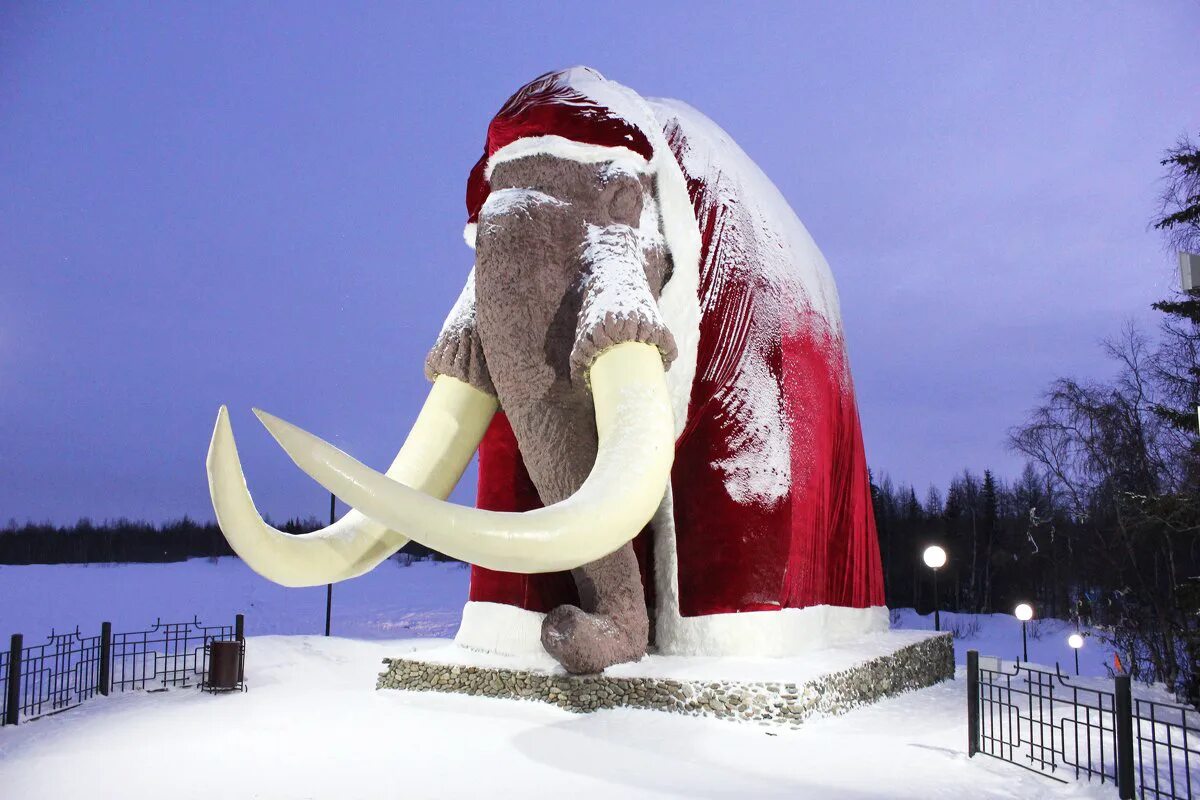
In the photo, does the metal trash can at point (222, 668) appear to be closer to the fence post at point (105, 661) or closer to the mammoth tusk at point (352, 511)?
the fence post at point (105, 661)

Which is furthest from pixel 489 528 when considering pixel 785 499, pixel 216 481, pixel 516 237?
pixel 785 499

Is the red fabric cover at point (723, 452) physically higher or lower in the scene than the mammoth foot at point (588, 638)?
higher

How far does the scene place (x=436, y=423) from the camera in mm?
4816

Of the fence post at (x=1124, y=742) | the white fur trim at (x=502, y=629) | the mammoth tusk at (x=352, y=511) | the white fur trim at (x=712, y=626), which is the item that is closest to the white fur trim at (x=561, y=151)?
the mammoth tusk at (x=352, y=511)

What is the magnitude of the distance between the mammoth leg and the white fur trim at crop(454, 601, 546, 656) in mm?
689

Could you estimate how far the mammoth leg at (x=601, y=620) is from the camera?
4.56 meters

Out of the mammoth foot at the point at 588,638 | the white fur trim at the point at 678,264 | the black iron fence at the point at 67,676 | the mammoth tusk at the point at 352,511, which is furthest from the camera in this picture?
the black iron fence at the point at 67,676

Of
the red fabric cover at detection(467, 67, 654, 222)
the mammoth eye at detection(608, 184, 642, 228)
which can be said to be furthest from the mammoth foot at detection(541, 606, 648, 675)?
the red fabric cover at detection(467, 67, 654, 222)

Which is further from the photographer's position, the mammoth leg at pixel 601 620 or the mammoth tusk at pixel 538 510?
the mammoth leg at pixel 601 620

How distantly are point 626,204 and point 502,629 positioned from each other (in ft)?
8.87

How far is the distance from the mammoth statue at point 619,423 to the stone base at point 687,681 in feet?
0.50

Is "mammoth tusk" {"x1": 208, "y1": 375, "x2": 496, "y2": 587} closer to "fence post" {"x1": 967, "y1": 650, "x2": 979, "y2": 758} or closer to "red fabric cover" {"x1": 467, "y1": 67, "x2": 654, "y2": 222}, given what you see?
"red fabric cover" {"x1": 467, "y1": 67, "x2": 654, "y2": 222}

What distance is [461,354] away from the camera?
4.93 m

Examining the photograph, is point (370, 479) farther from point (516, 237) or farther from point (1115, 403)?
point (1115, 403)
